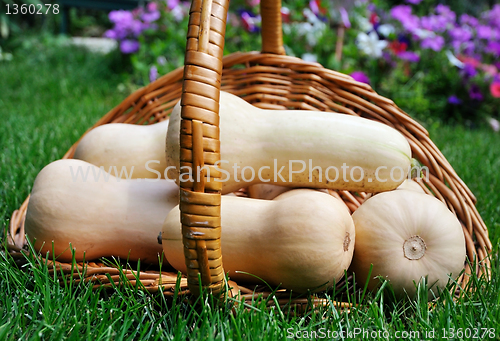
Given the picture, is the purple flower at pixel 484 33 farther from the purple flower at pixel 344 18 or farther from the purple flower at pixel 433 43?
the purple flower at pixel 344 18

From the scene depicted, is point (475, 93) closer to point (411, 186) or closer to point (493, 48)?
point (493, 48)

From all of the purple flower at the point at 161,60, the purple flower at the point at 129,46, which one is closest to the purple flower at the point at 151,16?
the purple flower at the point at 129,46

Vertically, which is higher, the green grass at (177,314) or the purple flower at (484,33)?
the purple flower at (484,33)

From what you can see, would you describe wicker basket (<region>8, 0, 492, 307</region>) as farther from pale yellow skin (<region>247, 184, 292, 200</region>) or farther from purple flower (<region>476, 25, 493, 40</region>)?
purple flower (<region>476, 25, 493, 40</region>)

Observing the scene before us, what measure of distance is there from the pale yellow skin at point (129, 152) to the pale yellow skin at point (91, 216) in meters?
0.14

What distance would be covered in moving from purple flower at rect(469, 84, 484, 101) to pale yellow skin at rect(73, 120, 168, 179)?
2839mm

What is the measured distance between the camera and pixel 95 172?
50.6 inches

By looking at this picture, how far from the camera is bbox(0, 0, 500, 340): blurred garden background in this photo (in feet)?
2.97

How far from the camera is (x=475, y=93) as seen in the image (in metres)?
3.29

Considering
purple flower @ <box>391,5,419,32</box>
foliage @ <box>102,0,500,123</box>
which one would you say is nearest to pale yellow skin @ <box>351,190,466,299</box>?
foliage @ <box>102,0,500,123</box>

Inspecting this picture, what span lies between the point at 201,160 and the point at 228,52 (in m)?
2.80

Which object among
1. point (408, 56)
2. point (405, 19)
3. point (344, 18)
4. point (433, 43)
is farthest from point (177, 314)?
point (405, 19)

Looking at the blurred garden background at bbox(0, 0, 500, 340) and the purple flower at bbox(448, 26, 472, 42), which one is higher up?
the purple flower at bbox(448, 26, 472, 42)

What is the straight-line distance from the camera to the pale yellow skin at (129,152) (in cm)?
140
